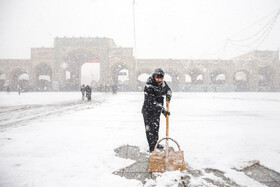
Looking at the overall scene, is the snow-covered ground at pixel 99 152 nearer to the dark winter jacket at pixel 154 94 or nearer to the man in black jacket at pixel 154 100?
the man in black jacket at pixel 154 100

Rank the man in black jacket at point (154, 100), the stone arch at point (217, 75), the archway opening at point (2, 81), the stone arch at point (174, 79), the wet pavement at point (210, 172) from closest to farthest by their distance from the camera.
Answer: the wet pavement at point (210, 172) < the man in black jacket at point (154, 100) < the stone arch at point (217, 75) < the stone arch at point (174, 79) < the archway opening at point (2, 81)

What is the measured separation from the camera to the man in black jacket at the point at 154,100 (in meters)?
2.93

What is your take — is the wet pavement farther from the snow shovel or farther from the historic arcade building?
the historic arcade building

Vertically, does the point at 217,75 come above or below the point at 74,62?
below

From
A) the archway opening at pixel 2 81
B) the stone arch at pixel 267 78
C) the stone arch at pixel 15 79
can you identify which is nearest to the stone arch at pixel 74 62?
the stone arch at pixel 15 79

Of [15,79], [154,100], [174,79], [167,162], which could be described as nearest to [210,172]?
[167,162]

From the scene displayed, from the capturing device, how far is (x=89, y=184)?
82.5 inches

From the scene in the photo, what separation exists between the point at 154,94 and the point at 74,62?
36.7 m

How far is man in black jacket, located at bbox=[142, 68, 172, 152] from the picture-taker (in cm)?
293

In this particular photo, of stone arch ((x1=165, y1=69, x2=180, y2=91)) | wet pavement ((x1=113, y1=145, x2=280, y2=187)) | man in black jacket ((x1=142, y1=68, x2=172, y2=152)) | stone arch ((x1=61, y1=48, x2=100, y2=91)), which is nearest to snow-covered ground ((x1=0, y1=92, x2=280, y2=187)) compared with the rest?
wet pavement ((x1=113, y1=145, x2=280, y2=187))

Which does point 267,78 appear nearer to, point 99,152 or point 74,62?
point 74,62

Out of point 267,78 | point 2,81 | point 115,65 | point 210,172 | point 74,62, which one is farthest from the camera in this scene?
point 267,78

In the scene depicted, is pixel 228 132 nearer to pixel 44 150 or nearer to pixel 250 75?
pixel 44 150

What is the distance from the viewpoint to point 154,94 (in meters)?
3.00
